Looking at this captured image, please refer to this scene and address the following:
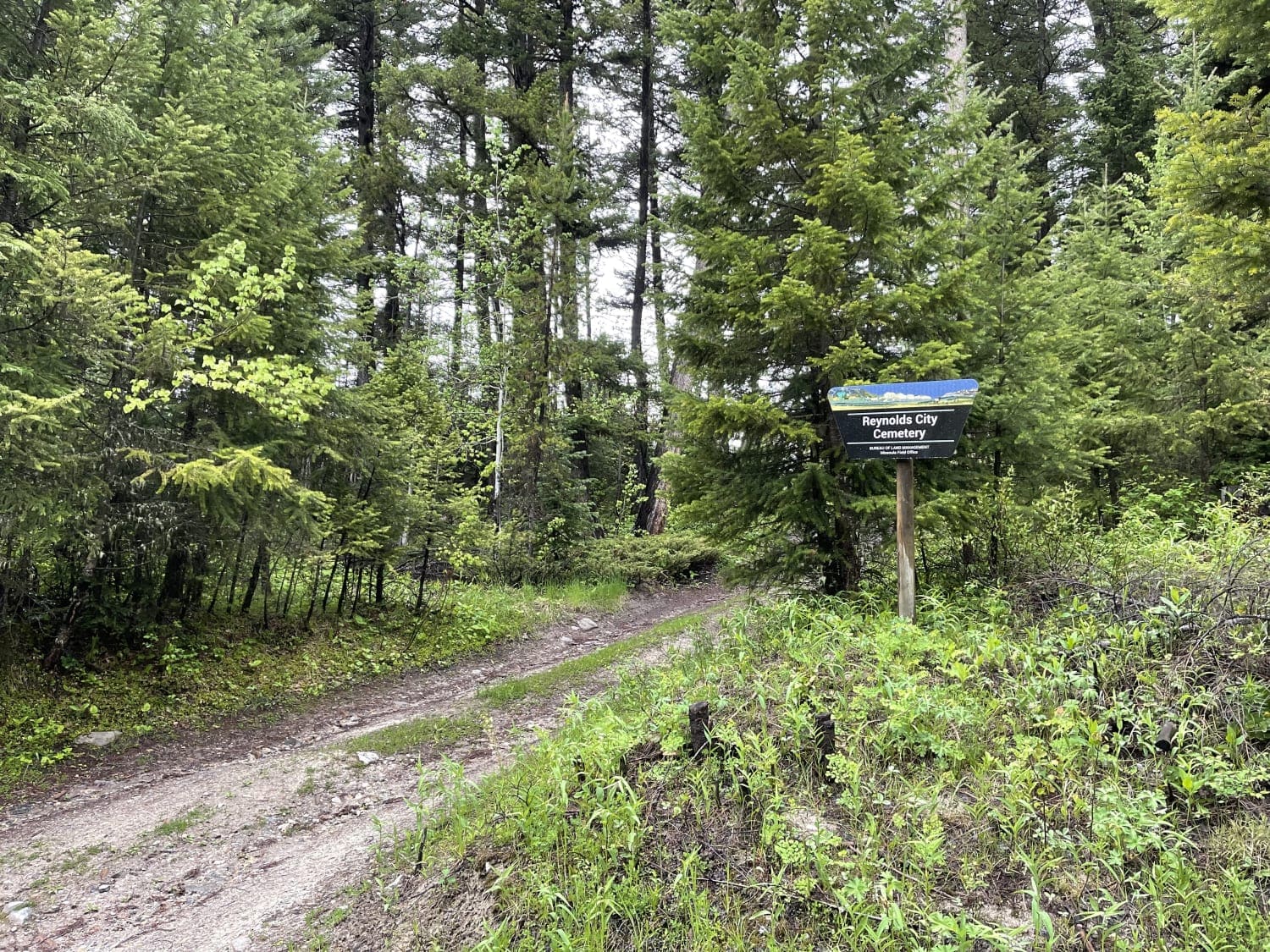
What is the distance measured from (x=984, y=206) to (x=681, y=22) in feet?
15.1

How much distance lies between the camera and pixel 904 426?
538 centimetres

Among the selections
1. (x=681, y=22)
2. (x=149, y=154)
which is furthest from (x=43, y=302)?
(x=681, y=22)

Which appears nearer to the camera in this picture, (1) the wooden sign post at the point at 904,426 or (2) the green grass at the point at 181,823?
(2) the green grass at the point at 181,823

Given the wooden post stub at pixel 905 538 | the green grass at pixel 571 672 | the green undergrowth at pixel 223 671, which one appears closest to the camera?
the wooden post stub at pixel 905 538

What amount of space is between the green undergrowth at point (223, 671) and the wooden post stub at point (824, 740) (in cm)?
630

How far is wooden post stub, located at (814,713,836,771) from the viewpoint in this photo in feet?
11.8

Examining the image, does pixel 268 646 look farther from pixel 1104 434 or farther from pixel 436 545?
pixel 1104 434

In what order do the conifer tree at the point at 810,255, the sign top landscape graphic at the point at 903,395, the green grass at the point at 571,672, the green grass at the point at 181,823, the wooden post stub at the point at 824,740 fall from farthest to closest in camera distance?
the green grass at the point at 571,672
the conifer tree at the point at 810,255
the sign top landscape graphic at the point at 903,395
the green grass at the point at 181,823
the wooden post stub at the point at 824,740

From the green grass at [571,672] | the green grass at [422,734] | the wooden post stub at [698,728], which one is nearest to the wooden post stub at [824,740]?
the wooden post stub at [698,728]

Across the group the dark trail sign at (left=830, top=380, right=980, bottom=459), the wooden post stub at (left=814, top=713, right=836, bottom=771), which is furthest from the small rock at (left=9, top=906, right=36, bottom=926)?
the dark trail sign at (left=830, top=380, right=980, bottom=459)

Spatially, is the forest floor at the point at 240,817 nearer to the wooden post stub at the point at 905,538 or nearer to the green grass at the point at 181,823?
the green grass at the point at 181,823

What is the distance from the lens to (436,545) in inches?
379

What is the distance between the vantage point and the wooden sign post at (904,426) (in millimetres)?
5262

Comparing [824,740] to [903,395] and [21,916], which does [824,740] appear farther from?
[21,916]
